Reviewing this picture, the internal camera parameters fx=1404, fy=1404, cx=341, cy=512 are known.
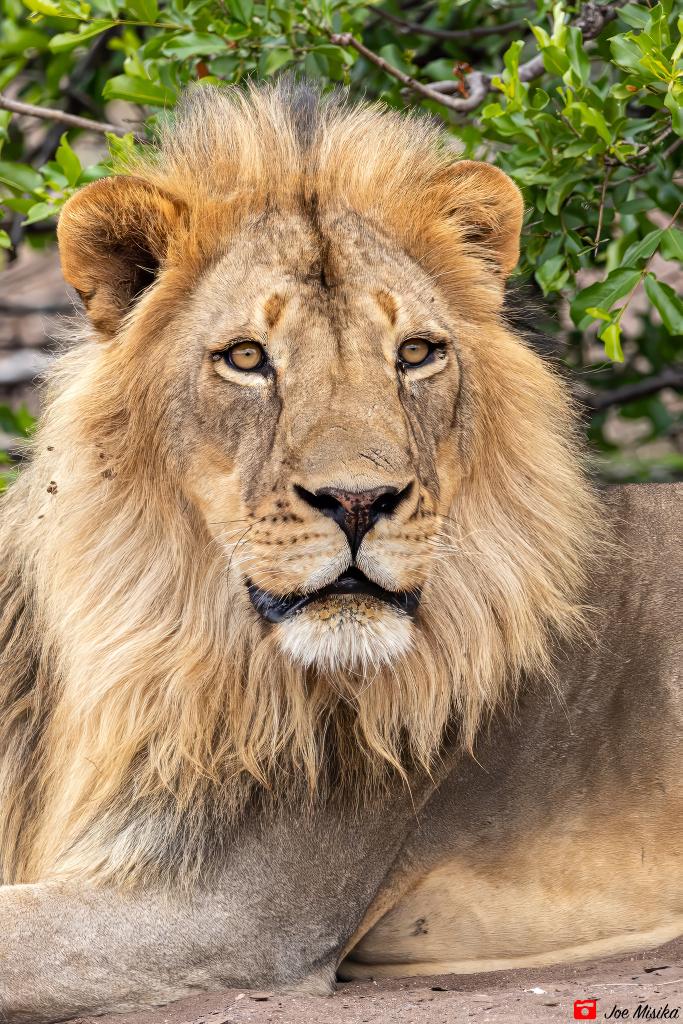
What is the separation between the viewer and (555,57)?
3.89 meters

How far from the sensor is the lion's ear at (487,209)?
11.3ft

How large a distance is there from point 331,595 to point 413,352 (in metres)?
0.68

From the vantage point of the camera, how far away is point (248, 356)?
3.12 metres

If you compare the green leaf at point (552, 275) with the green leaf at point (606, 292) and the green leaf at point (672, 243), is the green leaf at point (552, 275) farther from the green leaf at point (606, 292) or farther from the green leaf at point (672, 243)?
the green leaf at point (672, 243)

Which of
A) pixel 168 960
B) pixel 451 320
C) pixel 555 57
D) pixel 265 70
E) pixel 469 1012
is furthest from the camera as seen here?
pixel 265 70

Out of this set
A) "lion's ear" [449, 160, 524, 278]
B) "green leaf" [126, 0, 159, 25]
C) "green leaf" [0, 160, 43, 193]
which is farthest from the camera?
"green leaf" [0, 160, 43, 193]

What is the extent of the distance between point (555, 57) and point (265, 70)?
0.93m

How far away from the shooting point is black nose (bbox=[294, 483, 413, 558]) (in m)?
2.72

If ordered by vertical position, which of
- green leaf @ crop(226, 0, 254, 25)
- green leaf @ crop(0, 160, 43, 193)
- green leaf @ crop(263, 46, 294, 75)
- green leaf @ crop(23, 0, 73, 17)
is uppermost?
green leaf @ crop(23, 0, 73, 17)

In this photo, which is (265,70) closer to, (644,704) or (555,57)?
(555,57)

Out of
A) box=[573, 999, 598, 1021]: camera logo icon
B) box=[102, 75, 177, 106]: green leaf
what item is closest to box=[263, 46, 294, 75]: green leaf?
box=[102, 75, 177, 106]: green leaf

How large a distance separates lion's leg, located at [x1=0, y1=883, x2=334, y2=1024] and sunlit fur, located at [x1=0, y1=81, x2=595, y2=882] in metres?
0.09

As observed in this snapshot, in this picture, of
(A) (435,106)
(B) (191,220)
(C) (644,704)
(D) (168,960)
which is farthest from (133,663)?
(A) (435,106)
